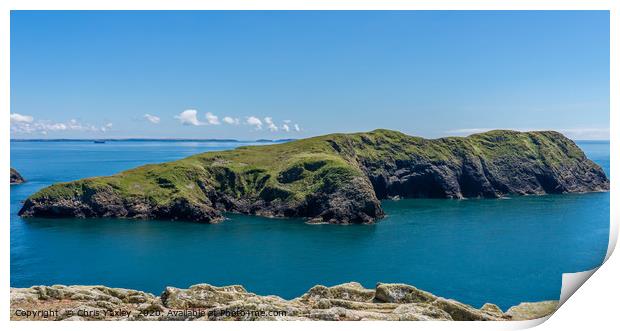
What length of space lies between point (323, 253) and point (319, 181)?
4681cm

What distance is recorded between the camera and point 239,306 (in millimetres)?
32375

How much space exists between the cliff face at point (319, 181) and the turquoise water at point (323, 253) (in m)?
6.69

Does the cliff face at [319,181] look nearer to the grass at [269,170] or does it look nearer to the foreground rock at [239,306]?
the grass at [269,170]

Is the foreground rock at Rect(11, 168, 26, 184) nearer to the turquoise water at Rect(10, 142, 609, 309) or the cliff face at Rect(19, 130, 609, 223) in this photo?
the turquoise water at Rect(10, 142, 609, 309)

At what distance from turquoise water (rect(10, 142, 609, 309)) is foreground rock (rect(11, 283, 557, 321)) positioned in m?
30.9

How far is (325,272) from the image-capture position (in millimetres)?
78375

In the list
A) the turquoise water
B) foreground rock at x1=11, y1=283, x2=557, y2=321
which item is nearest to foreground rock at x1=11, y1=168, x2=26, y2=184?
the turquoise water

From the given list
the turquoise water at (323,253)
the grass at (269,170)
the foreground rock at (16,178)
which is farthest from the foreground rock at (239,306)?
the foreground rock at (16,178)

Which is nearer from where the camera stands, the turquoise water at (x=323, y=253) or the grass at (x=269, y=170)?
the turquoise water at (x=323, y=253)

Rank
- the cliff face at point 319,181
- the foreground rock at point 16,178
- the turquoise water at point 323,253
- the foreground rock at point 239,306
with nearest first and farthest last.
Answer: the foreground rock at point 239,306 → the turquoise water at point 323,253 → the cliff face at point 319,181 → the foreground rock at point 16,178

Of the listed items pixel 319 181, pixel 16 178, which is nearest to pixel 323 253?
pixel 319 181

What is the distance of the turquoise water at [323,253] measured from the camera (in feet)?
240

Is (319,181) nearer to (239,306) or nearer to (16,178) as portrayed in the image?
(239,306)

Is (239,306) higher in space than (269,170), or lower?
lower
